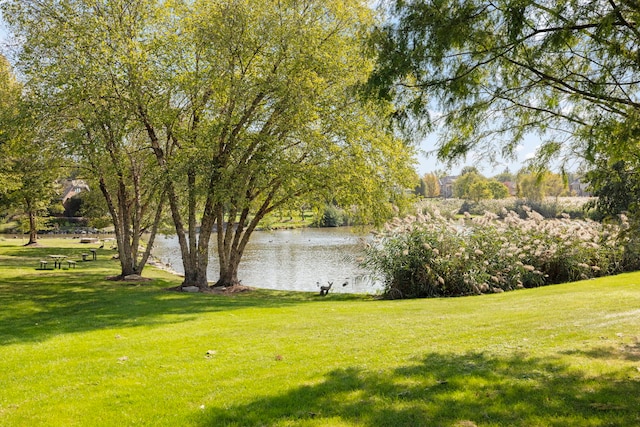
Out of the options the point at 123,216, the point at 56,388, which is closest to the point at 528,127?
the point at 56,388

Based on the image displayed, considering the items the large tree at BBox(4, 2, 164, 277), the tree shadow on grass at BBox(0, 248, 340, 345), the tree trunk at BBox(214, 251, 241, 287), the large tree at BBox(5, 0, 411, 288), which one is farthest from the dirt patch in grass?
the large tree at BBox(4, 2, 164, 277)

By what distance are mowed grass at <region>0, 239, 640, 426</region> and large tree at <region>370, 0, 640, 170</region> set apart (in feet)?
8.96

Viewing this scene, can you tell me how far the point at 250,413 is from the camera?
15.1 ft

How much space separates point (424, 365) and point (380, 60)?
12.4 ft

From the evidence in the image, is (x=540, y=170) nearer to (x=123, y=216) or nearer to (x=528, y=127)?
(x=528, y=127)

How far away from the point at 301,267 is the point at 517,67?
20122 millimetres

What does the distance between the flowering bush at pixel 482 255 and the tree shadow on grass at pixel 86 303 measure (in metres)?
2.98

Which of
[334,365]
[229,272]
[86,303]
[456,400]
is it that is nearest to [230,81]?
[229,272]

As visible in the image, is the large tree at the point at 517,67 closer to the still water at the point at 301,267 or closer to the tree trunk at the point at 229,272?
the still water at the point at 301,267

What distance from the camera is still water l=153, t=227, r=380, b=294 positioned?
19.6m

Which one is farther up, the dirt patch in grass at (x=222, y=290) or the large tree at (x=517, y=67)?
the large tree at (x=517, y=67)

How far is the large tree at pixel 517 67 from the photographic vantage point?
17.5ft

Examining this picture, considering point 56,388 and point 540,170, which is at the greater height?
point 540,170

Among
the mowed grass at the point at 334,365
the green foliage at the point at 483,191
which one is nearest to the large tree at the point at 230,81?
the mowed grass at the point at 334,365
